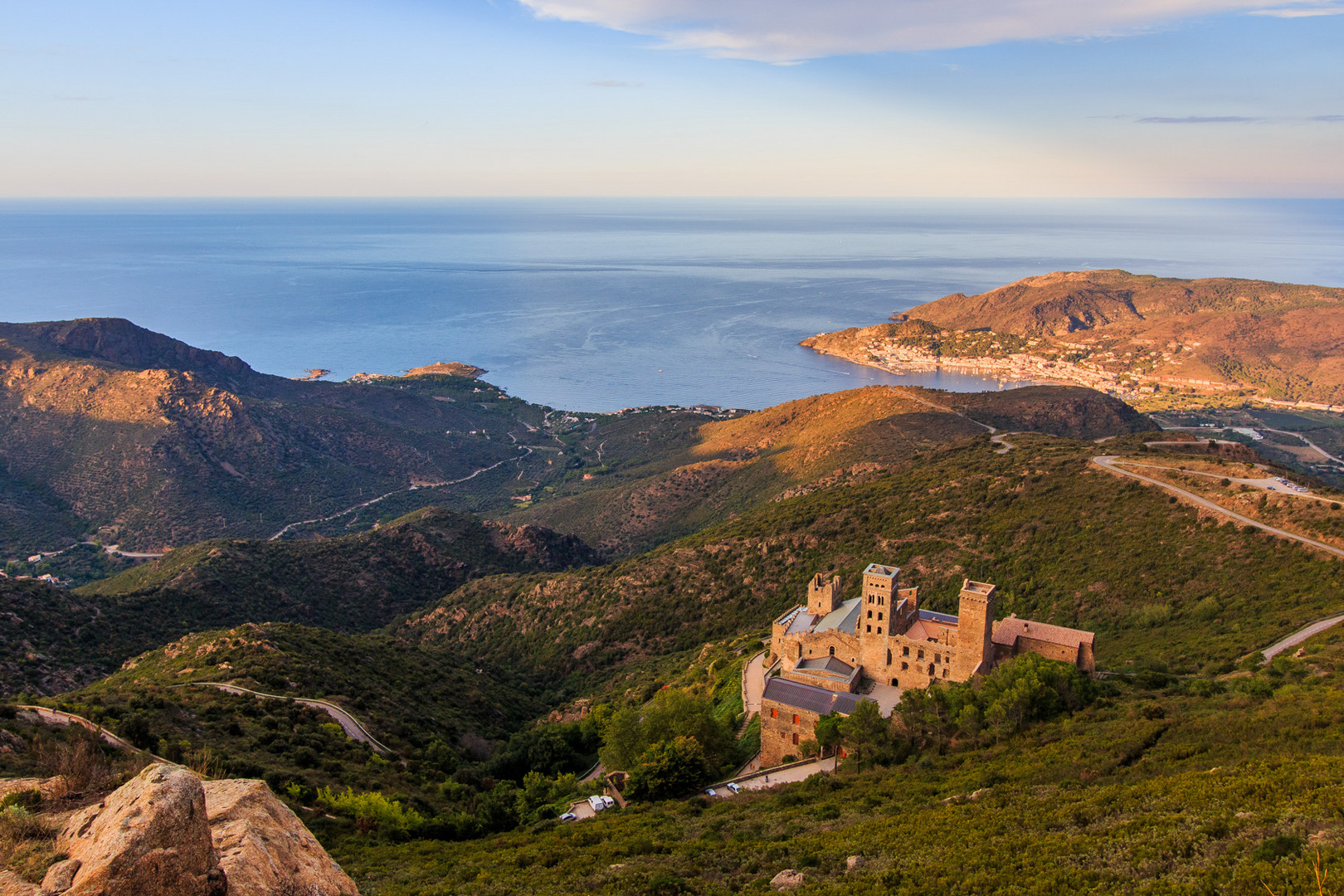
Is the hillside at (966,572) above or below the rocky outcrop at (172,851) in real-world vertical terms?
below

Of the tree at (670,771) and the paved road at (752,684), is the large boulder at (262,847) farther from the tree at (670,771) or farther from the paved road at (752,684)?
the paved road at (752,684)

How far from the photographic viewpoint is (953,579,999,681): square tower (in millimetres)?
27344

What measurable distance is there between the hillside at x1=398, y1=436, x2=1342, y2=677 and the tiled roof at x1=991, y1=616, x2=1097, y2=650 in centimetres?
391

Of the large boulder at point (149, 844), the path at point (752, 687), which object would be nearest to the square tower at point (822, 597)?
the path at point (752, 687)

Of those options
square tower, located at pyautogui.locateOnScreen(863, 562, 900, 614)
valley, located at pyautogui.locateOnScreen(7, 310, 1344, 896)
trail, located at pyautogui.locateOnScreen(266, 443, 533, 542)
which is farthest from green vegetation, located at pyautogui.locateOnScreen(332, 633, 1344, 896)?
trail, located at pyautogui.locateOnScreen(266, 443, 533, 542)

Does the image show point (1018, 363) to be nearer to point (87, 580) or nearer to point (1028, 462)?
point (1028, 462)

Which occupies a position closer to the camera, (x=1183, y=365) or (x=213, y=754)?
(x=213, y=754)

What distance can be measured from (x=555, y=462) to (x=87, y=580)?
189 feet

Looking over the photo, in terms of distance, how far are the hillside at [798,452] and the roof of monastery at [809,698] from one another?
3879 centimetres

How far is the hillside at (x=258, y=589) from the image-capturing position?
3750 cm

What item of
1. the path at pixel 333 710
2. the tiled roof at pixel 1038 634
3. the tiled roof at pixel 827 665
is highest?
the tiled roof at pixel 1038 634

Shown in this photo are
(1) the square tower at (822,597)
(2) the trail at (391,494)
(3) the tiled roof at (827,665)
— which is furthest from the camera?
(2) the trail at (391,494)

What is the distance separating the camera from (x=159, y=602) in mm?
46375

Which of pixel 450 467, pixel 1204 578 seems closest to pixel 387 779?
pixel 1204 578
